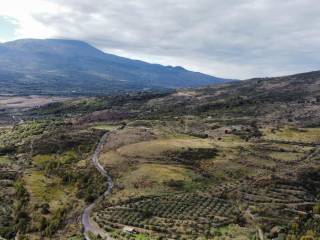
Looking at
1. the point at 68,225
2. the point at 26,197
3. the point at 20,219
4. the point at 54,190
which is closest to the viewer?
the point at 68,225

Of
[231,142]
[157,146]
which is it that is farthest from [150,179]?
[231,142]

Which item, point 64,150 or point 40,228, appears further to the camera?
point 64,150

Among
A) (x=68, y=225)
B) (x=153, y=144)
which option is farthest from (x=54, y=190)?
(x=153, y=144)

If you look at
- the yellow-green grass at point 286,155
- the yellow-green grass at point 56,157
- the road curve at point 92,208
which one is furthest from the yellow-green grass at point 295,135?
the yellow-green grass at point 56,157

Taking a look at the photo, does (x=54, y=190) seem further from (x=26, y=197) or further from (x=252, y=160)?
(x=252, y=160)

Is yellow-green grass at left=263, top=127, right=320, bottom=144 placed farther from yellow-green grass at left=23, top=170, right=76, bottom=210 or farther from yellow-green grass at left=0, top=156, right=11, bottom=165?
yellow-green grass at left=0, top=156, right=11, bottom=165

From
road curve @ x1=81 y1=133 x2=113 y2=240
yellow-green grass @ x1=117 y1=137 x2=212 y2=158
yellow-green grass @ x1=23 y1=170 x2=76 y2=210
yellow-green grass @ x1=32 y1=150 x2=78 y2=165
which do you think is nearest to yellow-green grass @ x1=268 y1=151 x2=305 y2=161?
yellow-green grass @ x1=117 y1=137 x2=212 y2=158
